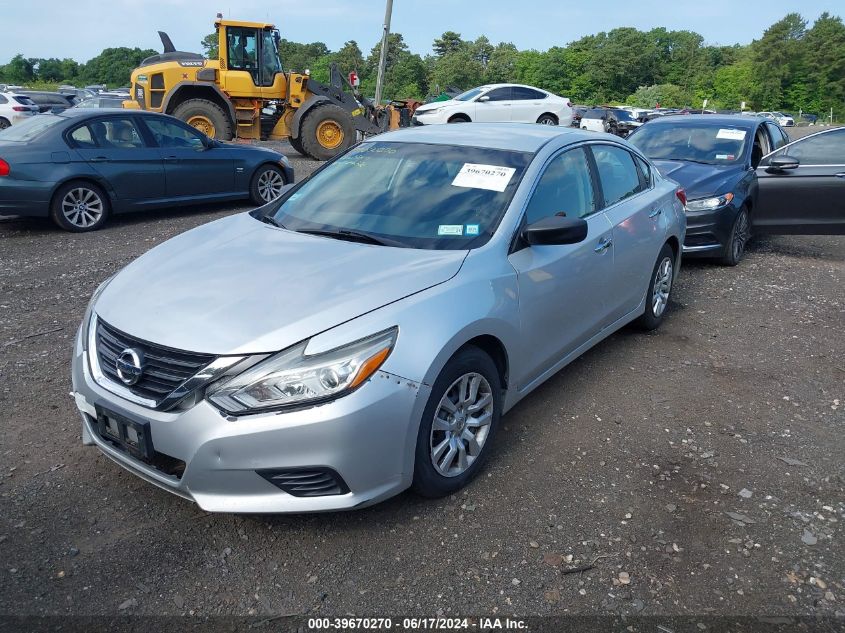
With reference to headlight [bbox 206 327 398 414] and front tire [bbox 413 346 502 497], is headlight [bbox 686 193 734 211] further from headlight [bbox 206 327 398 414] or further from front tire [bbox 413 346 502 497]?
headlight [bbox 206 327 398 414]

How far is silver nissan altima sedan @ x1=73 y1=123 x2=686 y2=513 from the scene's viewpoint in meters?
2.63

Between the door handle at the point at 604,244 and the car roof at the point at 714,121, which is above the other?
the car roof at the point at 714,121

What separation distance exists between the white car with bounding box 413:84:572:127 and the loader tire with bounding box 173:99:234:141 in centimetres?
656

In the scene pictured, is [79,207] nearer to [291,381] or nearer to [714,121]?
[291,381]

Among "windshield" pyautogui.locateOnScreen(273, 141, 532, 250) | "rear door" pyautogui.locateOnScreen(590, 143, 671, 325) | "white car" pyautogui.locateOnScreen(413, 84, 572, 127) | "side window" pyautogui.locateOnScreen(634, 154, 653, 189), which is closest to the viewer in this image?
"windshield" pyautogui.locateOnScreen(273, 141, 532, 250)

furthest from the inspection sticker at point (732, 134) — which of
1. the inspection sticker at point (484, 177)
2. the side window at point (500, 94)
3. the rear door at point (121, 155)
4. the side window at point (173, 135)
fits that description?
the side window at point (500, 94)

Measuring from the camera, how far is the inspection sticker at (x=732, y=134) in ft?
27.8

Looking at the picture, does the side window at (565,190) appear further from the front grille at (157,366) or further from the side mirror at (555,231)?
the front grille at (157,366)

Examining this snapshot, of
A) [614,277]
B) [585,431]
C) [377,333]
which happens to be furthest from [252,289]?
[614,277]

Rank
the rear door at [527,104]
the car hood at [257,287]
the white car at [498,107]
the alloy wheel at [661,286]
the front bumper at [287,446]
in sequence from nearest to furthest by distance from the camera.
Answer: the front bumper at [287,446]
the car hood at [257,287]
the alloy wheel at [661,286]
the white car at [498,107]
the rear door at [527,104]

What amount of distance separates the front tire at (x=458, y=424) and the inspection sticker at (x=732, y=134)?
21.6 feet

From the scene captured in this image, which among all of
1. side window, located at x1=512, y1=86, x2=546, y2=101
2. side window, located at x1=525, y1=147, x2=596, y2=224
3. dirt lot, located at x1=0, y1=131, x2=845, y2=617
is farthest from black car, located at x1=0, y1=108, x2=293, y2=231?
side window, located at x1=512, y1=86, x2=546, y2=101

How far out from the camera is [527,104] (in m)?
21.0

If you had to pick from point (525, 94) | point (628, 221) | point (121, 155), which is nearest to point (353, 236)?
point (628, 221)
